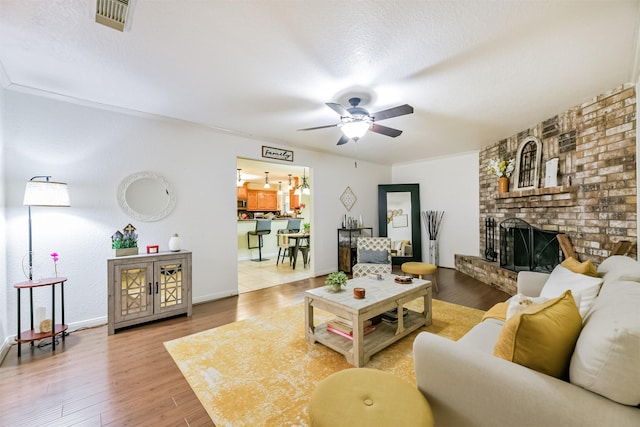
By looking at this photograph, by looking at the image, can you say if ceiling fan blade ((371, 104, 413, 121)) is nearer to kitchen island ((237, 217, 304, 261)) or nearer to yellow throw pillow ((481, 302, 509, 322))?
yellow throw pillow ((481, 302, 509, 322))

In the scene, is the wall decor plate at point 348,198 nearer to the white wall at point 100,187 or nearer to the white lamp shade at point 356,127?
the white wall at point 100,187

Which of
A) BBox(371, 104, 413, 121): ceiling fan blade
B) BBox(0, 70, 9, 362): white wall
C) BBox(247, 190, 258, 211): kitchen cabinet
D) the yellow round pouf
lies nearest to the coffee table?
the yellow round pouf

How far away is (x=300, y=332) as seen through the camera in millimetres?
2740

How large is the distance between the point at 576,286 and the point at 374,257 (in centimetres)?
280

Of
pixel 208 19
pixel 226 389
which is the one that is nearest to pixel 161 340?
pixel 226 389

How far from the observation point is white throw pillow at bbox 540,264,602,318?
63.9 inches

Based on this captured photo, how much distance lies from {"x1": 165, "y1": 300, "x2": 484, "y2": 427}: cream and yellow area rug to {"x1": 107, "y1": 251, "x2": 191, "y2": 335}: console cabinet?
2.22 feet

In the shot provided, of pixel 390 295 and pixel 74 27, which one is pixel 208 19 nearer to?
pixel 74 27

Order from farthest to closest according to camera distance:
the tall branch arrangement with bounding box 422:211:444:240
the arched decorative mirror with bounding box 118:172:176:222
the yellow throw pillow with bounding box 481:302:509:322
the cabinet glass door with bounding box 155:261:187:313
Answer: the tall branch arrangement with bounding box 422:211:444:240 → the arched decorative mirror with bounding box 118:172:176:222 → the cabinet glass door with bounding box 155:261:187:313 → the yellow throw pillow with bounding box 481:302:509:322

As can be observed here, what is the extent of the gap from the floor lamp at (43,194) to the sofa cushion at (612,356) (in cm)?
393

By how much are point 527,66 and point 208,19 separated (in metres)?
2.60

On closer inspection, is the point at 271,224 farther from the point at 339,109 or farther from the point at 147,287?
the point at 339,109

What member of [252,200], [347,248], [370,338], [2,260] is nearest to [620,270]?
[370,338]

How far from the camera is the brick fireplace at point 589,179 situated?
2.59 meters
